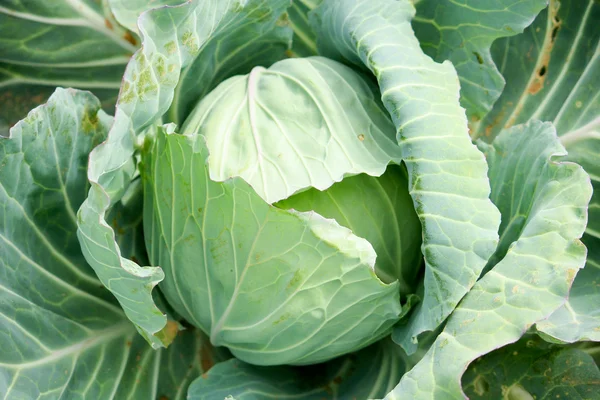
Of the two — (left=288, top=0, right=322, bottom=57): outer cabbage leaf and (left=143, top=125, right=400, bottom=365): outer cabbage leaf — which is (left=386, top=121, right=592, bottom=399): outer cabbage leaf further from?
(left=288, top=0, right=322, bottom=57): outer cabbage leaf

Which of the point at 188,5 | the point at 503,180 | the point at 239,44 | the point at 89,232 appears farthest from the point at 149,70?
the point at 503,180

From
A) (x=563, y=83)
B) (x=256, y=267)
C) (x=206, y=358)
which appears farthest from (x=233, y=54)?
(x=563, y=83)

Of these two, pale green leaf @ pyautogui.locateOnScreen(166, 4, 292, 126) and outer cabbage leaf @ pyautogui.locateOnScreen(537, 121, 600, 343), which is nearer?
outer cabbage leaf @ pyautogui.locateOnScreen(537, 121, 600, 343)

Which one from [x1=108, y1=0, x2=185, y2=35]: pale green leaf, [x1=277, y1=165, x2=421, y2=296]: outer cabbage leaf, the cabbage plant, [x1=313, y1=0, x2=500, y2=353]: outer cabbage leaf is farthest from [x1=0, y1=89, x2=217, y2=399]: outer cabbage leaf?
[x1=313, y1=0, x2=500, y2=353]: outer cabbage leaf

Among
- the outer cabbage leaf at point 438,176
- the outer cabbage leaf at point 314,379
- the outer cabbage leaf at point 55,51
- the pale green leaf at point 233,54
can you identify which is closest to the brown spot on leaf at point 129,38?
the outer cabbage leaf at point 55,51

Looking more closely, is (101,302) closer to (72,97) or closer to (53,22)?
(72,97)

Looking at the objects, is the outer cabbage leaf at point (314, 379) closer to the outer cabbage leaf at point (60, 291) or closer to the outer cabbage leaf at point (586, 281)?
the outer cabbage leaf at point (60, 291)
